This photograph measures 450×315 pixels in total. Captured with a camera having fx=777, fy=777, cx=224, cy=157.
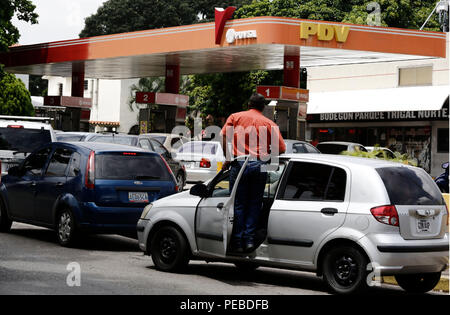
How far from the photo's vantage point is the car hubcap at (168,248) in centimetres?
963

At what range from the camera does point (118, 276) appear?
9031 mm

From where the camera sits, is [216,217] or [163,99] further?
[163,99]

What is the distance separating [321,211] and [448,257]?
4.85 feet

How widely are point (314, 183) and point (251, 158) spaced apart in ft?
2.76

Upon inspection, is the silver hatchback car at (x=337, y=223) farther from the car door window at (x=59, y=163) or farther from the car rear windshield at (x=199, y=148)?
the car rear windshield at (x=199, y=148)

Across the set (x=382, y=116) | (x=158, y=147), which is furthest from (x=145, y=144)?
(x=382, y=116)

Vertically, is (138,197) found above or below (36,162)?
below

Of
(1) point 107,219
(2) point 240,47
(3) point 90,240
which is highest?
(2) point 240,47

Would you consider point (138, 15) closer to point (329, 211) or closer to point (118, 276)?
point (118, 276)

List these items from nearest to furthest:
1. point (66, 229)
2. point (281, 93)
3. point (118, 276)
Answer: point (118, 276) → point (66, 229) → point (281, 93)

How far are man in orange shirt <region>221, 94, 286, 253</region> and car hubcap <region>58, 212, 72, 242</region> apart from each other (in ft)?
10.5

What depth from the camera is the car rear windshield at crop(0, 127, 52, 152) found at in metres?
16.1

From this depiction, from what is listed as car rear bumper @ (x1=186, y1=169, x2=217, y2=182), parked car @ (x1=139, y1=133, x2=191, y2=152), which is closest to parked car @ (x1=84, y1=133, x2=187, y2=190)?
car rear bumper @ (x1=186, y1=169, x2=217, y2=182)

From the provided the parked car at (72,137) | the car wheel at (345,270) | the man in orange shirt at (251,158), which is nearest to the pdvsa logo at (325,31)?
the parked car at (72,137)
